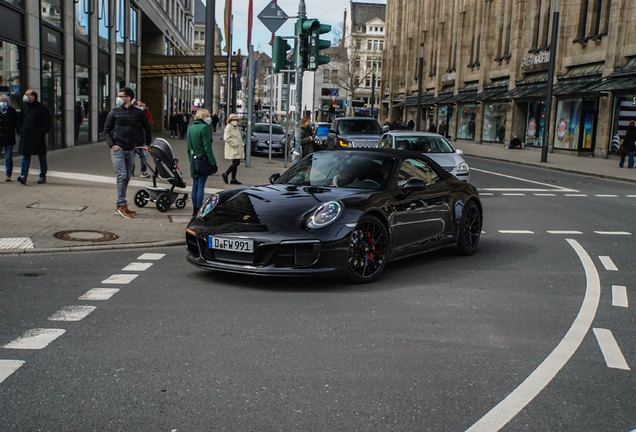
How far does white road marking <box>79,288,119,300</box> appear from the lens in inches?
235

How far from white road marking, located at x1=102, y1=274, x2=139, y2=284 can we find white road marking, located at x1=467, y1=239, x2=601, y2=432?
3785 millimetres

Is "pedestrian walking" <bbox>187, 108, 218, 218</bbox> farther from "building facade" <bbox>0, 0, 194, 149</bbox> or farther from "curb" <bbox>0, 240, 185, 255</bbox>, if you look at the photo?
"building facade" <bbox>0, 0, 194, 149</bbox>

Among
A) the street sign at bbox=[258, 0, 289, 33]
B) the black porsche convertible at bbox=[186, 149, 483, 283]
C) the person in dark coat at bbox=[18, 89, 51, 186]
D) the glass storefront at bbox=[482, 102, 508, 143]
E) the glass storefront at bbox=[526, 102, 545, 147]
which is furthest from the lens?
the glass storefront at bbox=[482, 102, 508, 143]

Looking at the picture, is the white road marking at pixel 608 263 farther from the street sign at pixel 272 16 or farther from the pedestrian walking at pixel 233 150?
the street sign at pixel 272 16

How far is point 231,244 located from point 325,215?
2.85 ft

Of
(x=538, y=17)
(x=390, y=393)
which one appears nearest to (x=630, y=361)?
(x=390, y=393)

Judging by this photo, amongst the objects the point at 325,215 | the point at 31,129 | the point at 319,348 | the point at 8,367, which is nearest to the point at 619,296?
the point at 325,215

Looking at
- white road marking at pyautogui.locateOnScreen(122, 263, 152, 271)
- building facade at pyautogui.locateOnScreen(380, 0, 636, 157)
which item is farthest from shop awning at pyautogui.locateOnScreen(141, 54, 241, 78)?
white road marking at pyautogui.locateOnScreen(122, 263, 152, 271)

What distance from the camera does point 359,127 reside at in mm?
26969

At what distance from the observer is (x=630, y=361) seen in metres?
4.59

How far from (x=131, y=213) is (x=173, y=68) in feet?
125

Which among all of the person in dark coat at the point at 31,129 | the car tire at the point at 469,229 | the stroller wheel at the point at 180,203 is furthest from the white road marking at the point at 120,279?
the person in dark coat at the point at 31,129

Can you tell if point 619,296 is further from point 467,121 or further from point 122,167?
point 467,121

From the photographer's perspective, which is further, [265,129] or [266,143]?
[265,129]
